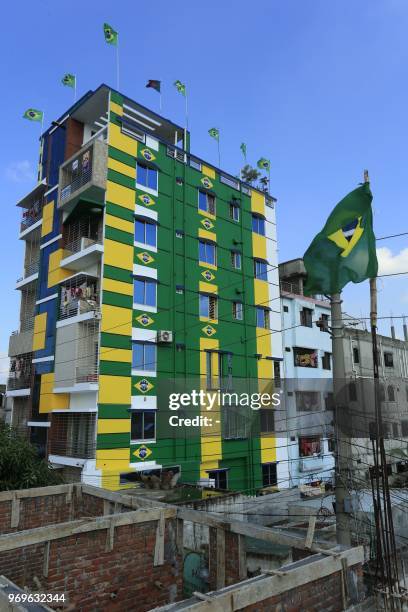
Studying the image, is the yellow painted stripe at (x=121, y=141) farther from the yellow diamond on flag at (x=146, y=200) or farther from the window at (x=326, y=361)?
the window at (x=326, y=361)

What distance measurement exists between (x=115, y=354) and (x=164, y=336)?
11.0 ft

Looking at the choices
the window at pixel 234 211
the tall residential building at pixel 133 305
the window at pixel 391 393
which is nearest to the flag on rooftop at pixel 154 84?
the tall residential building at pixel 133 305

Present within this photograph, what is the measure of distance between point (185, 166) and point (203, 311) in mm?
10353

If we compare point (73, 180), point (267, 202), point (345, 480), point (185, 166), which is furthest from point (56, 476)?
point (267, 202)

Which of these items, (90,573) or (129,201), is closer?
→ (90,573)

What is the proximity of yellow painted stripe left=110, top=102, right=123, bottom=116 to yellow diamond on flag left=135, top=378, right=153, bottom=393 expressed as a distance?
661 inches

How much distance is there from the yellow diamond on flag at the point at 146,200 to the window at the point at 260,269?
10.2m

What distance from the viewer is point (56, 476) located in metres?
16.9

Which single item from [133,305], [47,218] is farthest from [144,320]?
[47,218]

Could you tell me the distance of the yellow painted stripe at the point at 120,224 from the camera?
26.5 meters

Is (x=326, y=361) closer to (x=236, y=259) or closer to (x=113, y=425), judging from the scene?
(x=236, y=259)

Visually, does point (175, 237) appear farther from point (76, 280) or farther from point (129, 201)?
point (76, 280)

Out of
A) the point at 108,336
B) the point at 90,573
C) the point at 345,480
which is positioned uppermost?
the point at 108,336

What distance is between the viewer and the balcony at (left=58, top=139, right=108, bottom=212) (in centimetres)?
2648
